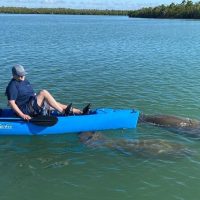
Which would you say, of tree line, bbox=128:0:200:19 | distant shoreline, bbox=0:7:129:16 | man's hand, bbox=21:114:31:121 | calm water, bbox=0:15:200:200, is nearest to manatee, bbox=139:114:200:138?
calm water, bbox=0:15:200:200

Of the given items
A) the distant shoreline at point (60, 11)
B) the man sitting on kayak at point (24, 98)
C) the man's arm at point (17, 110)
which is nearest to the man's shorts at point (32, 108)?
the man sitting on kayak at point (24, 98)

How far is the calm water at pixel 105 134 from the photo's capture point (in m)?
8.55

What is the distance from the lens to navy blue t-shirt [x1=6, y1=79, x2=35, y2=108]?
10.9 metres

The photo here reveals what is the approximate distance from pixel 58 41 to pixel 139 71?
51.0ft

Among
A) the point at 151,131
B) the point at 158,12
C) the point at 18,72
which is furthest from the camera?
the point at 158,12

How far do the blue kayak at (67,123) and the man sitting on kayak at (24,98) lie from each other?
0.27 m

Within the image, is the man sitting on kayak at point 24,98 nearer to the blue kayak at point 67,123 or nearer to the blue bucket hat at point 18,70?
the blue bucket hat at point 18,70

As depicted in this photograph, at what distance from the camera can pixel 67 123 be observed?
453 inches

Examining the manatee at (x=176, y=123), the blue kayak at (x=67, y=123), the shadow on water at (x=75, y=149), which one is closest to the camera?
the shadow on water at (x=75, y=149)

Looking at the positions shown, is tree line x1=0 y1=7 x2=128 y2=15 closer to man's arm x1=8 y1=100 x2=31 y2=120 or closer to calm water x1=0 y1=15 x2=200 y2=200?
calm water x1=0 y1=15 x2=200 y2=200

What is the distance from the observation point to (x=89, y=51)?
94.2ft

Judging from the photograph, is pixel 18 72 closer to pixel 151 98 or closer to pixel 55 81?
pixel 151 98

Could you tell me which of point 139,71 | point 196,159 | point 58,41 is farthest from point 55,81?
point 58,41

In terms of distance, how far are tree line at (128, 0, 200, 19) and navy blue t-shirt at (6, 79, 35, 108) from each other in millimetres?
80402
